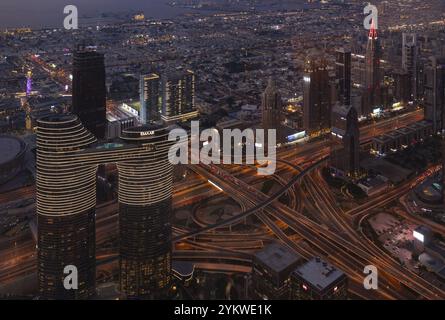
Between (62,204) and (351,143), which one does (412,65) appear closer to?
(351,143)

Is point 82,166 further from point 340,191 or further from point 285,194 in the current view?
point 340,191

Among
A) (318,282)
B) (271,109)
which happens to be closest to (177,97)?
(271,109)

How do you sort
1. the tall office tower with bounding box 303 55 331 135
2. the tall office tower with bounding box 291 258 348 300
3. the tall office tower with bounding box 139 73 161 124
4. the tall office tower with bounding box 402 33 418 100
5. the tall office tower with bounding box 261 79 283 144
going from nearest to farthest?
1. the tall office tower with bounding box 291 258 348 300
2. the tall office tower with bounding box 261 79 283 144
3. the tall office tower with bounding box 303 55 331 135
4. the tall office tower with bounding box 139 73 161 124
5. the tall office tower with bounding box 402 33 418 100

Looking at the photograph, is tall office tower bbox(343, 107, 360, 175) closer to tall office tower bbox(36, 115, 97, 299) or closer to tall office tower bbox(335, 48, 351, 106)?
tall office tower bbox(335, 48, 351, 106)

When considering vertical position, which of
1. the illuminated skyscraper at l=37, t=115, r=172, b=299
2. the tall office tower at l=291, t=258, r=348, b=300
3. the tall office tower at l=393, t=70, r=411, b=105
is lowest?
the tall office tower at l=291, t=258, r=348, b=300

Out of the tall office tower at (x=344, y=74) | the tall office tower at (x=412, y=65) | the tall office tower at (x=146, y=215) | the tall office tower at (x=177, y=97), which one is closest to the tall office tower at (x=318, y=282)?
the tall office tower at (x=146, y=215)

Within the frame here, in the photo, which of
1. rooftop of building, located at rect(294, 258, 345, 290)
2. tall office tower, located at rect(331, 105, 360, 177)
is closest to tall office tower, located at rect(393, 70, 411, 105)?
tall office tower, located at rect(331, 105, 360, 177)

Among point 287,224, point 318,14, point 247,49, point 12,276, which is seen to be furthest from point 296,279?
point 318,14
